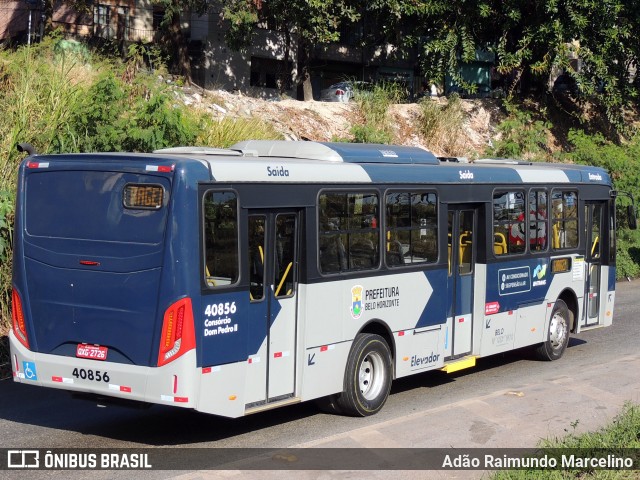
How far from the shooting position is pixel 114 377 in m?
8.92

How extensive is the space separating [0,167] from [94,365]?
7.44m

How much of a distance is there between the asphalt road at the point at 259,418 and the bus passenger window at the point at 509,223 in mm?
1796

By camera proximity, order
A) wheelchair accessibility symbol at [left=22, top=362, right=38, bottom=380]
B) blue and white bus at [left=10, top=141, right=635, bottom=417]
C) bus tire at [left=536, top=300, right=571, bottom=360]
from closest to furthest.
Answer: blue and white bus at [left=10, top=141, right=635, bottom=417] → wheelchair accessibility symbol at [left=22, top=362, right=38, bottom=380] → bus tire at [left=536, top=300, right=571, bottom=360]

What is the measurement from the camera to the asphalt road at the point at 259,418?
9797 millimetres

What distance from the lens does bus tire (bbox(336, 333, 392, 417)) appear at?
1075cm

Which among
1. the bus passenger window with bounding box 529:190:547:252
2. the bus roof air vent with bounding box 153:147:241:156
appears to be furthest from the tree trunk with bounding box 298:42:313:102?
the bus roof air vent with bounding box 153:147:241:156

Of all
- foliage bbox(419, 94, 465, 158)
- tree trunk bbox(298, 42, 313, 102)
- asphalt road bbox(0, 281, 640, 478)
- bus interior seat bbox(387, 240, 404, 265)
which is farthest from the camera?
tree trunk bbox(298, 42, 313, 102)

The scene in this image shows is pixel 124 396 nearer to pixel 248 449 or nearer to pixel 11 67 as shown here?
pixel 248 449

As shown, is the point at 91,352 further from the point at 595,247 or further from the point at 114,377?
the point at 595,247

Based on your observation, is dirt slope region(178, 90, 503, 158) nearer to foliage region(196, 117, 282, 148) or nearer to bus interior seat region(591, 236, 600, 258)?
foliage region(196, 117, 282, 148)

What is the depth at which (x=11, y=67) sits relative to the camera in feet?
59.0

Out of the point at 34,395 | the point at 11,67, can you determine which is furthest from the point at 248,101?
the point at 34,395

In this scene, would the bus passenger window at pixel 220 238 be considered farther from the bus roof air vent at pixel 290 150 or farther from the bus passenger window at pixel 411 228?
the bus passenger window at pixel 411 228

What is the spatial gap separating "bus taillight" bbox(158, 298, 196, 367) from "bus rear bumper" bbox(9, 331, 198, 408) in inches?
2.6
